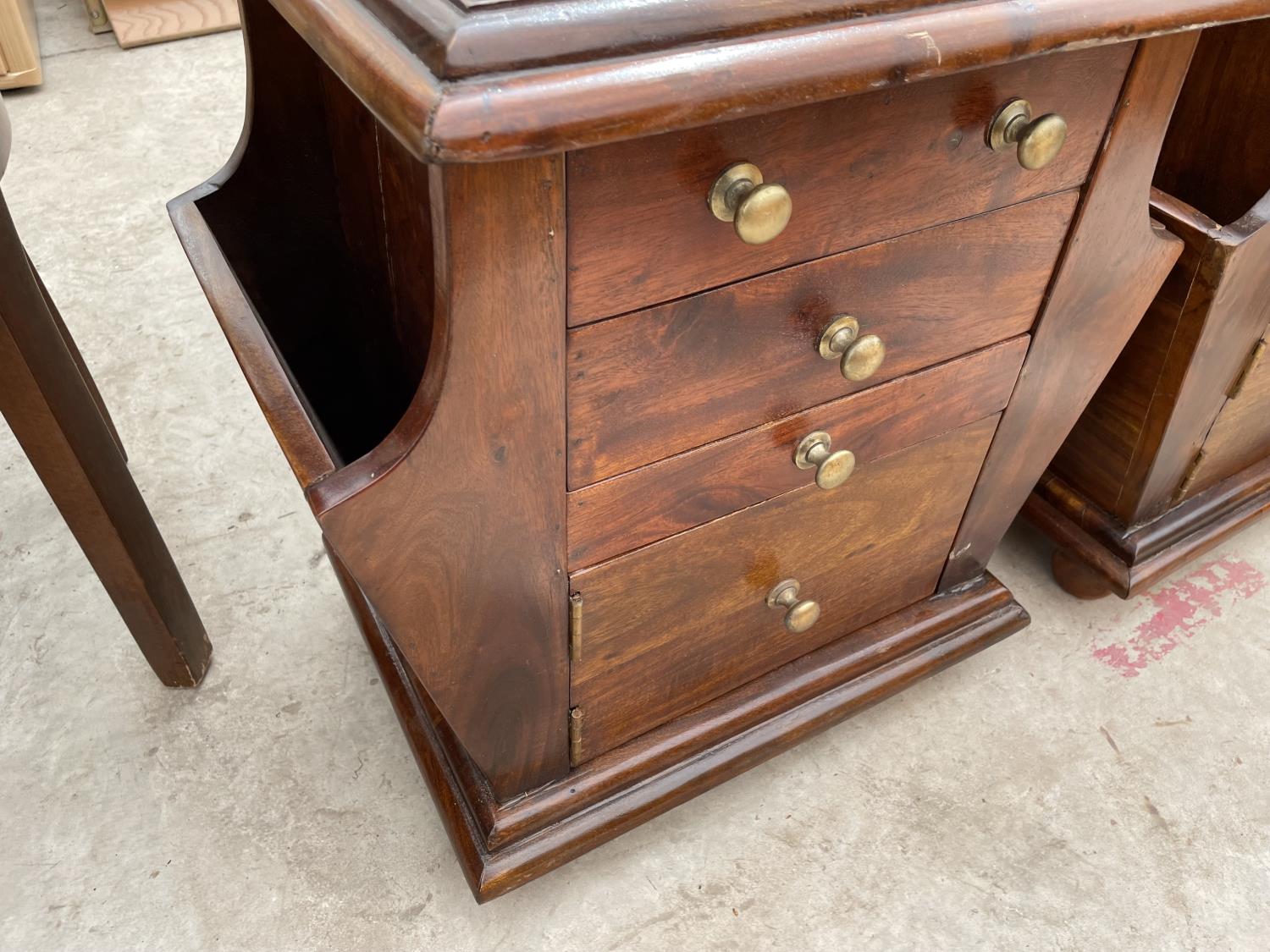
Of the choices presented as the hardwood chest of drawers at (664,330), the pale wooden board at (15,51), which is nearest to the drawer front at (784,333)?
the hardwood chest of drawers at (664,330)

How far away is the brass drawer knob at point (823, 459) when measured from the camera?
0.75 metres

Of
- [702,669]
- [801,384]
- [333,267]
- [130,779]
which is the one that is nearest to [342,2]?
[801,384]

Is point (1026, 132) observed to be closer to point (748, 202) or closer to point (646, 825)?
point (748, 202)

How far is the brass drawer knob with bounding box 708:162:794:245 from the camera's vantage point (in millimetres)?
539

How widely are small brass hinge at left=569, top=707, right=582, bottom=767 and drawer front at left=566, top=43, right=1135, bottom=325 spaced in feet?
1.31

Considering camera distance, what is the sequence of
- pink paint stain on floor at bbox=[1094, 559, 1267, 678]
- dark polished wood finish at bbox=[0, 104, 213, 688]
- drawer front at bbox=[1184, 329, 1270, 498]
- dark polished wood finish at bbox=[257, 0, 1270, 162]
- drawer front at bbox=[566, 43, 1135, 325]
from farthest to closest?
pink paint stain on floor at bbox=[1094, 559, 1267, 678]
drawer front at bbox=[1184, 329, 1270, 498]
dark polished wood finish at bbox=[0, 104, 213, 688]
drawer front at bbox=[566, 43, 1135, 325]
dark polished wood finish at bbox=[257, 0, 1270, 162]

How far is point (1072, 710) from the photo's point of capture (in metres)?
1.12

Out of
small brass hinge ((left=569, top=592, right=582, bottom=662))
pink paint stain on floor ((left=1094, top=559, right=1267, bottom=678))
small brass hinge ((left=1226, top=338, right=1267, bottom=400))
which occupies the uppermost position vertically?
small brass hinge ((left=569, top=592, right=582, bottom=662))

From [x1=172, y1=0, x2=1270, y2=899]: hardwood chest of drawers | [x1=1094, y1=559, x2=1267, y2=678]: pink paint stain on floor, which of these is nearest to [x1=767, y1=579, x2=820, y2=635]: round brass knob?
[x1=172, y1=0, x2=1270, y2=899]: hardwood chest of drawers

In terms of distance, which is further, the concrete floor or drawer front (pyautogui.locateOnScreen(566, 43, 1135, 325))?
the concrete floor

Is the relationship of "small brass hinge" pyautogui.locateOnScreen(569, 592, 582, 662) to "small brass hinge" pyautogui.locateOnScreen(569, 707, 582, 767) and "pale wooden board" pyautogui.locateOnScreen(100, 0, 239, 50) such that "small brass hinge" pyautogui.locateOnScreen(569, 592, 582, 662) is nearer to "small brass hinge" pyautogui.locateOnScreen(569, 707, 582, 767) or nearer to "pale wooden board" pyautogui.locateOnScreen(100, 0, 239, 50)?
"small brass hinge" pyautogui.locateOnScreen(569, 707, 582, 767)

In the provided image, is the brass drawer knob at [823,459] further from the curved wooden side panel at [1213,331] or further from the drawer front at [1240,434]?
the drawer front at [1240,434]

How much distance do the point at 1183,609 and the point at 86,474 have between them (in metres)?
1.22

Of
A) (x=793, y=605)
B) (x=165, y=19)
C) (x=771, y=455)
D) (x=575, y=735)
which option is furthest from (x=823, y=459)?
(x=165, y=19)
